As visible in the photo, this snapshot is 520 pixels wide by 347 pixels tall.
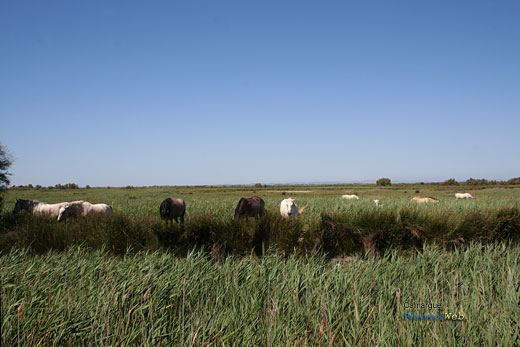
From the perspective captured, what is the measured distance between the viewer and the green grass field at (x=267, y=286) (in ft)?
10.8

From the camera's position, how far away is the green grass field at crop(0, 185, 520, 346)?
3.28 metres

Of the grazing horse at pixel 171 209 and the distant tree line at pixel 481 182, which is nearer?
the grazing horse at pixel 171 209

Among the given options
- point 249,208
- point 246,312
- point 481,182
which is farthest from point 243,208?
point 481,182

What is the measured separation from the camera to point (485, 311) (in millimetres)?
3482

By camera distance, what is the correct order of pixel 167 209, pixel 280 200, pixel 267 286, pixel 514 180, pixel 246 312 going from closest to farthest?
pixel 246 312 < pixel 267 286 < pixel 167 209 < pixel 280 200 < pixel 514 180

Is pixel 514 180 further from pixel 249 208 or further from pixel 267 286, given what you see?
pixel 267 286

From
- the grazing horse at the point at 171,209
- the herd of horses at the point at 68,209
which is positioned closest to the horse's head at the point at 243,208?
the grazing horse at the point at 171,209

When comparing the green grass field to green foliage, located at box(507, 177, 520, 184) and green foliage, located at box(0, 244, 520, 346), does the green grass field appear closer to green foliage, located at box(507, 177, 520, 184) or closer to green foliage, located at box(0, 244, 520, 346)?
green foliage, located at box(0, 244, 520, 346)

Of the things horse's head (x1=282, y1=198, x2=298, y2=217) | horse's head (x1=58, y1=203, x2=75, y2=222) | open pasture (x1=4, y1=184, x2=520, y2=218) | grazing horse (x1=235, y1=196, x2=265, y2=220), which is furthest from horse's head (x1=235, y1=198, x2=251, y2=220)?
horse's head (x1=58, y1=203, x2=75, y2=222)

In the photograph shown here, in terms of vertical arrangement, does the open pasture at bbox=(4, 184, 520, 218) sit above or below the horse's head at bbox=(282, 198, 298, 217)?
below

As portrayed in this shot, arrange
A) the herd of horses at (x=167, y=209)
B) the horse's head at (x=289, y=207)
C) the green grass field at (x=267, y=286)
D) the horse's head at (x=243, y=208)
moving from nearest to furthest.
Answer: the green grass field at (x=267, y=286)
the horse's head at (x=243, y=208)
the herd of horses at (x=167, y=209)
the horse's head at (x=289, y=207)

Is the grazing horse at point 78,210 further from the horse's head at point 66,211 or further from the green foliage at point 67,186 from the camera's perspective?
the green foliage at point 67,186

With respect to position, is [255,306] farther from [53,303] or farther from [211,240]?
[211,240]

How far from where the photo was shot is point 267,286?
4777 millimetres
